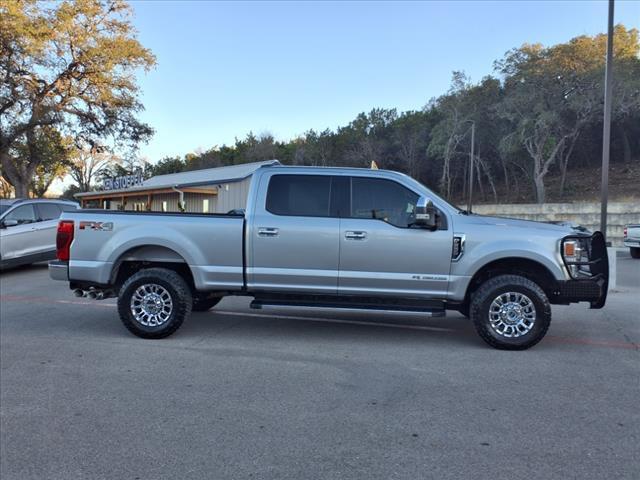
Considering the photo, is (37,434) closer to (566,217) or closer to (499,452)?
(499,452)

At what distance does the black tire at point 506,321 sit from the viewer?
226 inches

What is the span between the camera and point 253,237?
6.21 metres

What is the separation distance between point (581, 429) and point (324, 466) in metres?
1.98

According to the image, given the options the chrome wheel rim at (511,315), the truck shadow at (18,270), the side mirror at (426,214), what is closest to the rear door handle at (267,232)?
the side mirror at (426,214)

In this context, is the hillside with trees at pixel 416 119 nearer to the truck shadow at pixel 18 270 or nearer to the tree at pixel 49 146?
the tree at pixel 49 146

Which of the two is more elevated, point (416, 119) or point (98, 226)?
point (416, 119)

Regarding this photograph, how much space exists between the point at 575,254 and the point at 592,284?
38 cm

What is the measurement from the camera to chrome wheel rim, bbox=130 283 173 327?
634cm

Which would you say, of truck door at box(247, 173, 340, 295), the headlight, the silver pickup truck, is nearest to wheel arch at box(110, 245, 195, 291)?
the silver pickup truck

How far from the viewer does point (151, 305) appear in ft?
20.9

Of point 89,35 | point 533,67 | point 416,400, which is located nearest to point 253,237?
point 416,400

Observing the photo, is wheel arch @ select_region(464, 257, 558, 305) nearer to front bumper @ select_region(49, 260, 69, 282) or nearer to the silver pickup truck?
the silver pickup truck

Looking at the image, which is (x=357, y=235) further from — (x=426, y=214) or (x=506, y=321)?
(x=506, y=321)

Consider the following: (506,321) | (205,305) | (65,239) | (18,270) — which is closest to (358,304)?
(506,321)
